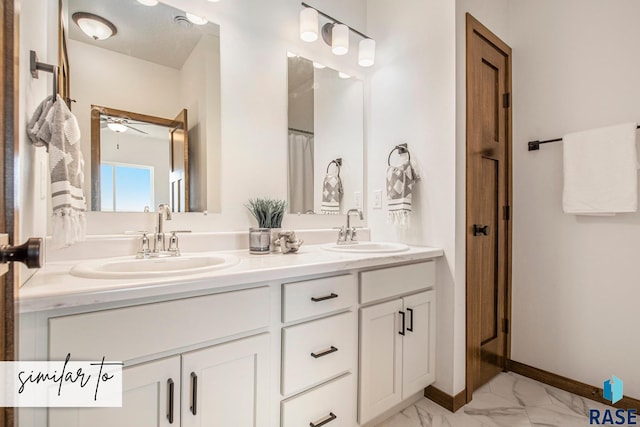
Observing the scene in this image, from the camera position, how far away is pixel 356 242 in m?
1.89

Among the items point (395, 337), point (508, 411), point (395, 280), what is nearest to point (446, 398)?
point (508, 411)

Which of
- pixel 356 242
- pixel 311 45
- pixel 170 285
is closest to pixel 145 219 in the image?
pixel 170 285

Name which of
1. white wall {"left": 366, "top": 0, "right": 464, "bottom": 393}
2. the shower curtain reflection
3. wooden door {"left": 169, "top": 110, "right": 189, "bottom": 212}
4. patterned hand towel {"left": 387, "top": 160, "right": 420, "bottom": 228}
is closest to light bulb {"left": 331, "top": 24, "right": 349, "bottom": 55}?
white wall {"left": 366, "top": 0, "right": 464, "bottom": 393}

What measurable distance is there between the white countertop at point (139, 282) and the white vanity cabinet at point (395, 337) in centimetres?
24

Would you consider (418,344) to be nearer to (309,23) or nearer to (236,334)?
(236,334)

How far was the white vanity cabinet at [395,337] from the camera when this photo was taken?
4.40ft

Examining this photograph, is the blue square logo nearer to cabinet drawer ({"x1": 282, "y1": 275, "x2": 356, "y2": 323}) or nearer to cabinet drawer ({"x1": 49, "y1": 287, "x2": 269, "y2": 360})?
cabinet drawer ({"x1": 282, "y1": 275, "x2": 356, "y2": 323})

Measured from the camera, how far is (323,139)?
202 centimetres

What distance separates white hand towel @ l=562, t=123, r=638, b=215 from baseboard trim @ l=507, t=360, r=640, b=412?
100cm

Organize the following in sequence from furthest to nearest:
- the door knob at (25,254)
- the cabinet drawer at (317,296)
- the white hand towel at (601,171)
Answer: the white hand towel at (601,171) < the cabinet drawer at (317,296) < the door knob at (25,254)

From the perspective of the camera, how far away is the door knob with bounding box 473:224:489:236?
175cm

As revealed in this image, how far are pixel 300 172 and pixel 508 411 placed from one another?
1749 millimetres

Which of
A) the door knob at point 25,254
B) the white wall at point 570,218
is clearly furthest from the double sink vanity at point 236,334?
the white wall at point 570,218

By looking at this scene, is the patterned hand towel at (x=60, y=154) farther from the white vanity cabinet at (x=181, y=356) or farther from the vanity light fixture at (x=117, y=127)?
the vanity light fixture at (x=117, y=127)
